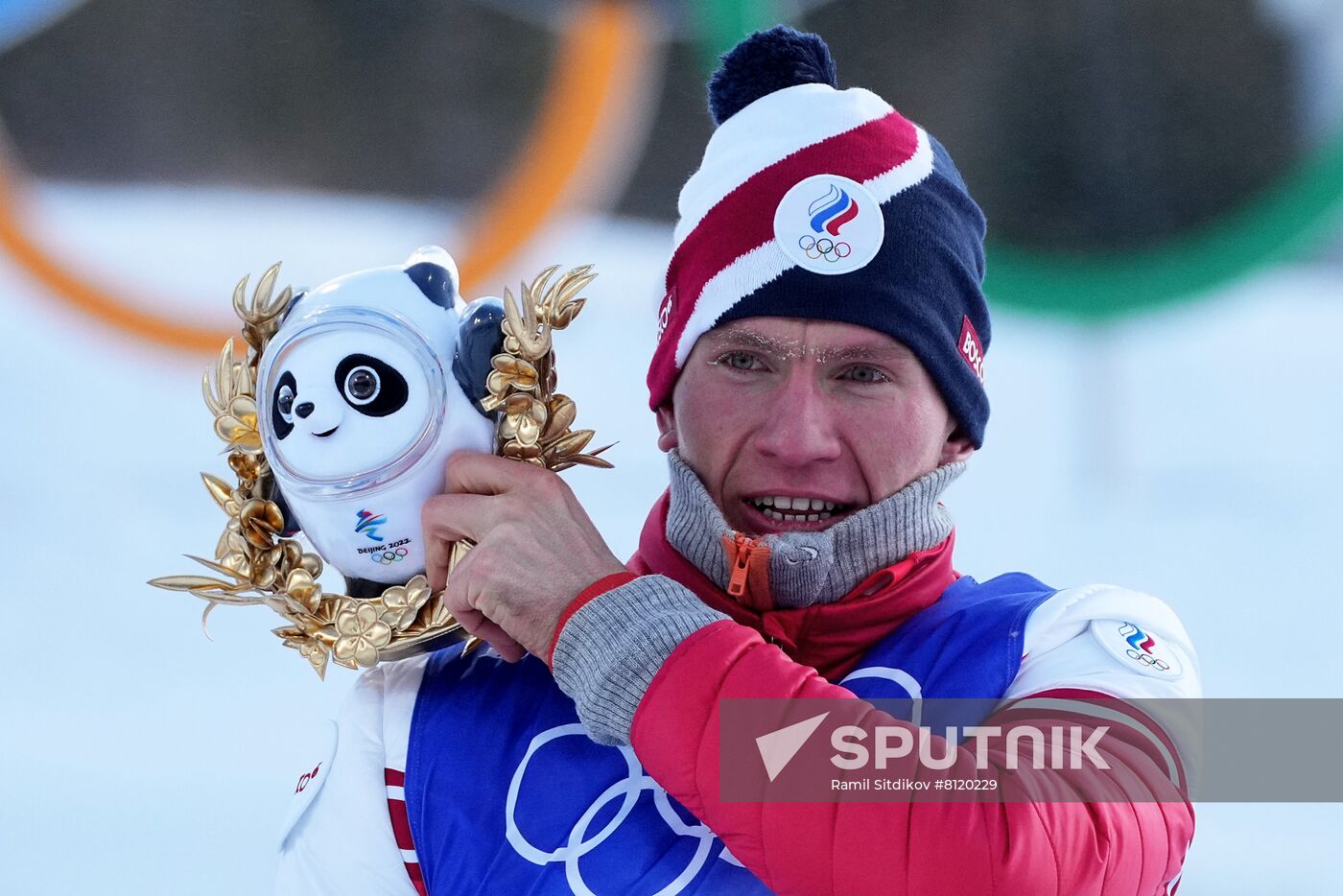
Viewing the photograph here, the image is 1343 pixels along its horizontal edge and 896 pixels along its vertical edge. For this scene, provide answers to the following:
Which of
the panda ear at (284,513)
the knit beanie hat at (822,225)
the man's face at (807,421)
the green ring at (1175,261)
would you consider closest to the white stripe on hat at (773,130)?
the knit beanie hat at (822,225)

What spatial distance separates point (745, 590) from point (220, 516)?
3258mm

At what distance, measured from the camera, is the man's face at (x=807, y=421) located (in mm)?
1238

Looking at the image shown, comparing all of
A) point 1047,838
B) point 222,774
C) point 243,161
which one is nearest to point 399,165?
point 243,161

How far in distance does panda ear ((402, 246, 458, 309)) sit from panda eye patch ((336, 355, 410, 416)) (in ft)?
0.28

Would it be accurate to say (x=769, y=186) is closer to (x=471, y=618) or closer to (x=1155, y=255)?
(x=471, y=618)

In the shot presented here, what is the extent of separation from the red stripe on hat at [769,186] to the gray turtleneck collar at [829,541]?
182 mm

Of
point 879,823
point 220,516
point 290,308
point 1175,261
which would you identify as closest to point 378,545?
point 290,308

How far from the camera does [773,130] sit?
51.8 inches

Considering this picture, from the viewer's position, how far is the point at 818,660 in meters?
1.26

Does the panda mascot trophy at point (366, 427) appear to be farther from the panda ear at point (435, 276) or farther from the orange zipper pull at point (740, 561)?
the orange zipper pull at point (740, 561)

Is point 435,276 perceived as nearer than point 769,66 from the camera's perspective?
Yes

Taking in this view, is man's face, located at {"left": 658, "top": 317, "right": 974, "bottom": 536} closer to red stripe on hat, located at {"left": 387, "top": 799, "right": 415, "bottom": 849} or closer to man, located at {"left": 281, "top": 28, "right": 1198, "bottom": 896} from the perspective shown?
man, located at {"left": 281, "top": 28, "right": 1198, "bottom": 896}

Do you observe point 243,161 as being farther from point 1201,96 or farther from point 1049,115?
point 1201,96

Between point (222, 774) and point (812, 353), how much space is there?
6.47ft
